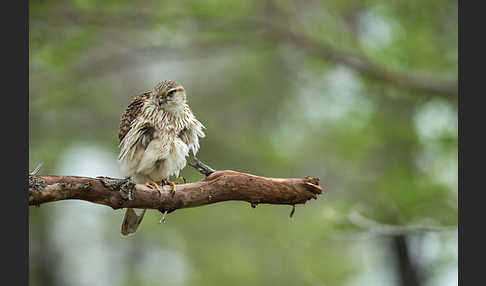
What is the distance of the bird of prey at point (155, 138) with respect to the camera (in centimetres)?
430

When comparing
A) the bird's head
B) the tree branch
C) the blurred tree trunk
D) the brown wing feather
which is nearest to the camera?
the tree branch

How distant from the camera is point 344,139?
43.8 feet

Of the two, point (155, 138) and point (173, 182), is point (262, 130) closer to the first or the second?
point (155, 138)

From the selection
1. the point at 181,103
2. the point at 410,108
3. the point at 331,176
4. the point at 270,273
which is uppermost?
the point at 410,108

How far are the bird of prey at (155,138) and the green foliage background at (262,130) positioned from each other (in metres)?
5.10

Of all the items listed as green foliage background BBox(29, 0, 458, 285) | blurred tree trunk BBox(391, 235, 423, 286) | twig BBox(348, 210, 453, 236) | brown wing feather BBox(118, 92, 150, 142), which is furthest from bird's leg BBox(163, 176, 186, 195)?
blurred tree trunk BBox(391, 235, 423, 286)

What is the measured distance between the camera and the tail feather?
4.73 metres

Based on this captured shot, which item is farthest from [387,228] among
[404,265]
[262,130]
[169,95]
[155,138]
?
[262,130]

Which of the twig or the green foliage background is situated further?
the green foliage background

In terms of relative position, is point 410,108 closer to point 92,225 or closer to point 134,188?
point 92,225

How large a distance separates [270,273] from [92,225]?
554 cm

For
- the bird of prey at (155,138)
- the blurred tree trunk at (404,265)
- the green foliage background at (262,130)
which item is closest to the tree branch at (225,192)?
the bird of prey at (155,138)

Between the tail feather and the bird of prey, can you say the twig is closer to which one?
the tail feather

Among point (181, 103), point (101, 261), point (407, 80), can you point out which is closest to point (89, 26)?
point (407, 80)
